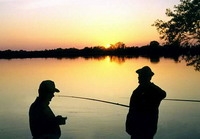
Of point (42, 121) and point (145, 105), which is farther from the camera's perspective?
point (145, 105)

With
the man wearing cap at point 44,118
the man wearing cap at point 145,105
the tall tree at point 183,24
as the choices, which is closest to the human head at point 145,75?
the man wearing cap at point 145,105

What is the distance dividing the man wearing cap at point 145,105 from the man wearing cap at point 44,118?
167cm

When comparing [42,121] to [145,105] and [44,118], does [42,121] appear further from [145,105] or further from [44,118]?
[145,105]

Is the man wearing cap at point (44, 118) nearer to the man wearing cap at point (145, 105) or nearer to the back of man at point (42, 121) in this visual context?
the back of man at point (42, 121)

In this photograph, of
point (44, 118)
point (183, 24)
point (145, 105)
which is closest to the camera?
point (44, 118)

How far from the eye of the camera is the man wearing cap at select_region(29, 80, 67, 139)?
16.5ft

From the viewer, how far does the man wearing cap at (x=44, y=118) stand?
5.02 m

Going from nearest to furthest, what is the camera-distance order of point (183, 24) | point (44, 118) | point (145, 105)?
point (44, 118)
point (145, 105)
point (183, 24)

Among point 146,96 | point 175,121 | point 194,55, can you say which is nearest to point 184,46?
point 194,55

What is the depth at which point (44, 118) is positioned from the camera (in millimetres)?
5023

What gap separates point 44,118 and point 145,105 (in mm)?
1947

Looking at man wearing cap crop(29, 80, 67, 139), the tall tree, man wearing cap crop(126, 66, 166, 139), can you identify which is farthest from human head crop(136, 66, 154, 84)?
the tall tree

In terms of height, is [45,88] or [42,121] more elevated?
[45,88]

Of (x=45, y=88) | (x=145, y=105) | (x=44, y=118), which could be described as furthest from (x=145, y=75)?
(x=44, y=118)
